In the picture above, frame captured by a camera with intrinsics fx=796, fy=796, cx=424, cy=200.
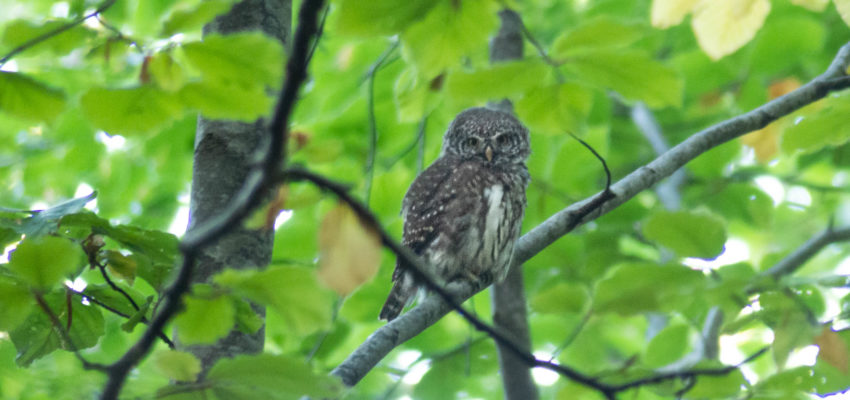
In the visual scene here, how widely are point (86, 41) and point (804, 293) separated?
167cm

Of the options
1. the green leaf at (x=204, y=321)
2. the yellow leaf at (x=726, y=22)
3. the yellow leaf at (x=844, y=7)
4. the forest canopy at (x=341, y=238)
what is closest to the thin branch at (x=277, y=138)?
the forest canopy at (x=341, y=238)

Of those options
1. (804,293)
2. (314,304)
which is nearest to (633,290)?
(804,293)

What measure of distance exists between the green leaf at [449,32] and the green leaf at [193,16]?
426 millimetres

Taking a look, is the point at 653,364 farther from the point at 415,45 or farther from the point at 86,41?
the point at 86,41

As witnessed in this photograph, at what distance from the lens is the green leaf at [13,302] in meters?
1.60

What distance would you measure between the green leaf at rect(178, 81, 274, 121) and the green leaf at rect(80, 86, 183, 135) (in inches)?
1.8

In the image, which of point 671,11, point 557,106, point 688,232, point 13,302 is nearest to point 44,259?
point 13,302

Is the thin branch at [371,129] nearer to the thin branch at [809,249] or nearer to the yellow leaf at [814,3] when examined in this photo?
the yellow leaf at [814,3]

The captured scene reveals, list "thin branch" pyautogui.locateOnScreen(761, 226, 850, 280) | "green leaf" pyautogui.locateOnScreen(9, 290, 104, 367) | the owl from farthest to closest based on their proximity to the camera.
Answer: the owl < "thin branch" pyautogui.locateOnScreen(761, 226, 850, 280) < "green leaf" pyautogui.locateOnScreen(9, 290, 104, 367)

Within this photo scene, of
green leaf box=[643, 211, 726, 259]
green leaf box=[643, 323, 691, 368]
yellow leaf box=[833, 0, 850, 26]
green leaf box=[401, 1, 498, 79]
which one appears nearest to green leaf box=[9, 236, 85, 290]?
green leaf box=[401, 1, 498, 79]

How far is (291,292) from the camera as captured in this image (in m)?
1.37

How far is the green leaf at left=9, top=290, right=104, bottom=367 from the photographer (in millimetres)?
1995

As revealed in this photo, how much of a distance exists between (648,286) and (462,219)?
8.78 ft

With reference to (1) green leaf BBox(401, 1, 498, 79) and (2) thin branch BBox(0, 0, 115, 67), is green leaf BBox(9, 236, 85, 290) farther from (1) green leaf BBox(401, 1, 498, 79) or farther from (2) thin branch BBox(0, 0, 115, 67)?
(1) green leaf BBox(401, 1, 498, 79)
